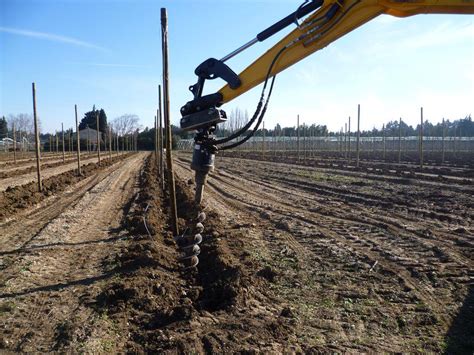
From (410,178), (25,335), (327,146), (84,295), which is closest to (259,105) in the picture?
(84,295)

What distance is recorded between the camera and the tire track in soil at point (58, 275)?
4312 millimetres

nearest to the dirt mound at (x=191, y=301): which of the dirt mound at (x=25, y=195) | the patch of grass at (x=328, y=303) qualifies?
the patch of grass at (x=328, y=303)

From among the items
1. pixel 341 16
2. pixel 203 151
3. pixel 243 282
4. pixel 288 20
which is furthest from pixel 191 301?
pixel 341 16

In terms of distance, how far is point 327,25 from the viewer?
489 cm

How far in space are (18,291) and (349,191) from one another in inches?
480

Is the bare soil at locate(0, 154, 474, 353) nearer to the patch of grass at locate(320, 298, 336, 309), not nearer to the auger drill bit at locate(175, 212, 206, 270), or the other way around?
the patch of grass at locate(320, 298, 336, 309)

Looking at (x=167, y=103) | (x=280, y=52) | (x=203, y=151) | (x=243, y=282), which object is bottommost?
(x=243, y=282)

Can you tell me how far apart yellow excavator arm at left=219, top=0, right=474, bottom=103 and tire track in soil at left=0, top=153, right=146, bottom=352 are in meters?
3.18

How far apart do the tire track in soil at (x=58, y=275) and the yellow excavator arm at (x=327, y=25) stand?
125 inches

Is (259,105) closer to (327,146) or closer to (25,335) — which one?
(25,335)

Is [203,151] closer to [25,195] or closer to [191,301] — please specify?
[191,301]

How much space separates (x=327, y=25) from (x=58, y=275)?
4821 mm

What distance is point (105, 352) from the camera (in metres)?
3.96

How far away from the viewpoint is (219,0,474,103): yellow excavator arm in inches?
168
